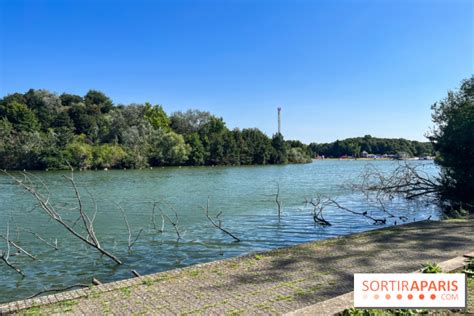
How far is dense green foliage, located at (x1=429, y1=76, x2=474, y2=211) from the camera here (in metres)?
17.6

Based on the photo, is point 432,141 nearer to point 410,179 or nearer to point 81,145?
point 410,179

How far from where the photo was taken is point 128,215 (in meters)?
15.2

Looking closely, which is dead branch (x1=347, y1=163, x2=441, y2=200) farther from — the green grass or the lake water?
the green grass

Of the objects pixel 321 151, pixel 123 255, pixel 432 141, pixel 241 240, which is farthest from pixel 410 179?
pixel 321 151

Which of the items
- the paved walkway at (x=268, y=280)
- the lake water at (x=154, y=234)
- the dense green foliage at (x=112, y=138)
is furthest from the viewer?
the dense green foliage at (x=112, y=138)

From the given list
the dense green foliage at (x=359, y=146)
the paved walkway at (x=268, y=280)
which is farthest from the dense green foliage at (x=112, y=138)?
the dense green foliage at (x=359, y=146)

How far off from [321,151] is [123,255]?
160438mm

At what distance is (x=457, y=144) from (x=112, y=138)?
66207 millimetres

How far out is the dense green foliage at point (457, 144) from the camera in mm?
17641

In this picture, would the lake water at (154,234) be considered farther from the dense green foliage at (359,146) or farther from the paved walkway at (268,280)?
the dense green foliage at (359,146)

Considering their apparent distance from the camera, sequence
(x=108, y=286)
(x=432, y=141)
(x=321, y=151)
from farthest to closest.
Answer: (x=321, y=151)
(x=432, y=141)
(x=108, y=286)

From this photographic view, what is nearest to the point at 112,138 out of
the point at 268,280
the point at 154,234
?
the point at 154,234

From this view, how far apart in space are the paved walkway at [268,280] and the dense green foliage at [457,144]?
1186 cm

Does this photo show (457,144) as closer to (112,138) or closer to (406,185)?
(406,185)
